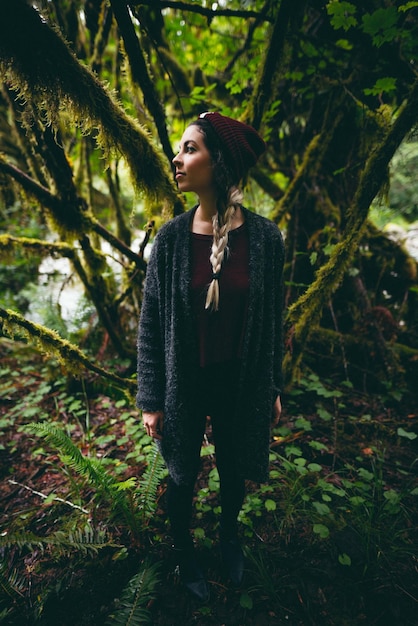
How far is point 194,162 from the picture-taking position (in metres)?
1.38

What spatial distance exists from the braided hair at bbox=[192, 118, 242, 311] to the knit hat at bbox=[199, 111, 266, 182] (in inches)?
1.2

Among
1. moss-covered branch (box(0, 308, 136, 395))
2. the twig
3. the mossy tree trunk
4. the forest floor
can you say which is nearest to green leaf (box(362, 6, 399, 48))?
the mossy tree trunk

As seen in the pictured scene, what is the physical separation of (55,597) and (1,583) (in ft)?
1.00

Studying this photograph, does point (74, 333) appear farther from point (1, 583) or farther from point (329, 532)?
point (329, 532)

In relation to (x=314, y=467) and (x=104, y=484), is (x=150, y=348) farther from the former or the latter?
(x=314, y=467)

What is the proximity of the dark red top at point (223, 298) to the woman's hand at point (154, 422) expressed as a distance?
0.39 meters

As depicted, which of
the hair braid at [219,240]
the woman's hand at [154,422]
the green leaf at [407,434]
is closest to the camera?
the hair braid at [219,240]

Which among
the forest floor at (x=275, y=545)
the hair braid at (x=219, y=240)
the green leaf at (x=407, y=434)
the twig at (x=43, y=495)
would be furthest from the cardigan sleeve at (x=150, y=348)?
the green leaf at (x=407, y=434)

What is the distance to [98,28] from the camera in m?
2.98

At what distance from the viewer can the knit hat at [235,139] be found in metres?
1.38

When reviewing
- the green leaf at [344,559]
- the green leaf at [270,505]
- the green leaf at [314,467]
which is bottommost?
the green leaf at [344,559]

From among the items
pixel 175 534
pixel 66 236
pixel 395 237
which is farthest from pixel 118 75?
pixel 175 534

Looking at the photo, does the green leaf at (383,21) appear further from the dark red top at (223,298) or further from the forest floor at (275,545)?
the forest floor at (275,545)

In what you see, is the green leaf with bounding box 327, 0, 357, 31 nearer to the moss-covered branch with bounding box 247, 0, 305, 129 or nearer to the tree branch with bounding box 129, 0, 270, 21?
the moss-covered branch with bounding box 247, 0, 305, 129
